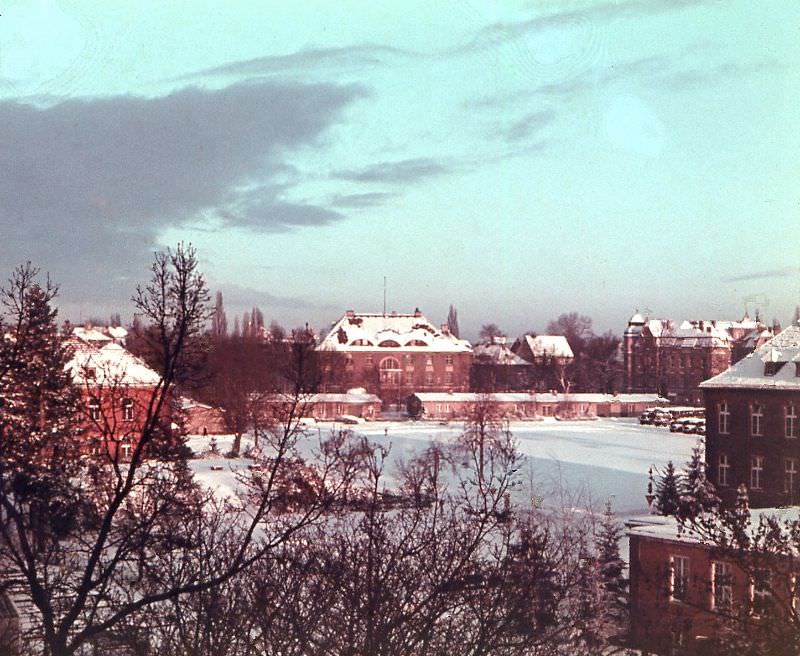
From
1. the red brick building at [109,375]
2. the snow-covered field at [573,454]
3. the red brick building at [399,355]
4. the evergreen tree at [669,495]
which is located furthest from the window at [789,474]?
the red brick building at [399,355]

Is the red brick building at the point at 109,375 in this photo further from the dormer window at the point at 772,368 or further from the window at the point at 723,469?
the dormer window at the point at 772,368

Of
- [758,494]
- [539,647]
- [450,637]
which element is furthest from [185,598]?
[758,494]

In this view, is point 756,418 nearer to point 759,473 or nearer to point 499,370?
point 759,473

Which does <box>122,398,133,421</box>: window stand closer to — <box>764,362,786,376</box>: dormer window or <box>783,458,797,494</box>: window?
<box>783,458,797,494</box>: window

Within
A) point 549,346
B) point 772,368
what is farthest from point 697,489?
point 549,346

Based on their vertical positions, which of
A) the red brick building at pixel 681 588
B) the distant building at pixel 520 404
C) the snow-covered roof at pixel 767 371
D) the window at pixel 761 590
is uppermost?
the snow-covered roof at pixel 767 371

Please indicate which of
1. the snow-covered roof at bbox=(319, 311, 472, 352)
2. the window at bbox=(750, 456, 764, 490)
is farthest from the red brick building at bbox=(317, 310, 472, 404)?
the window at bbox=(750, 456, 764, 490)
